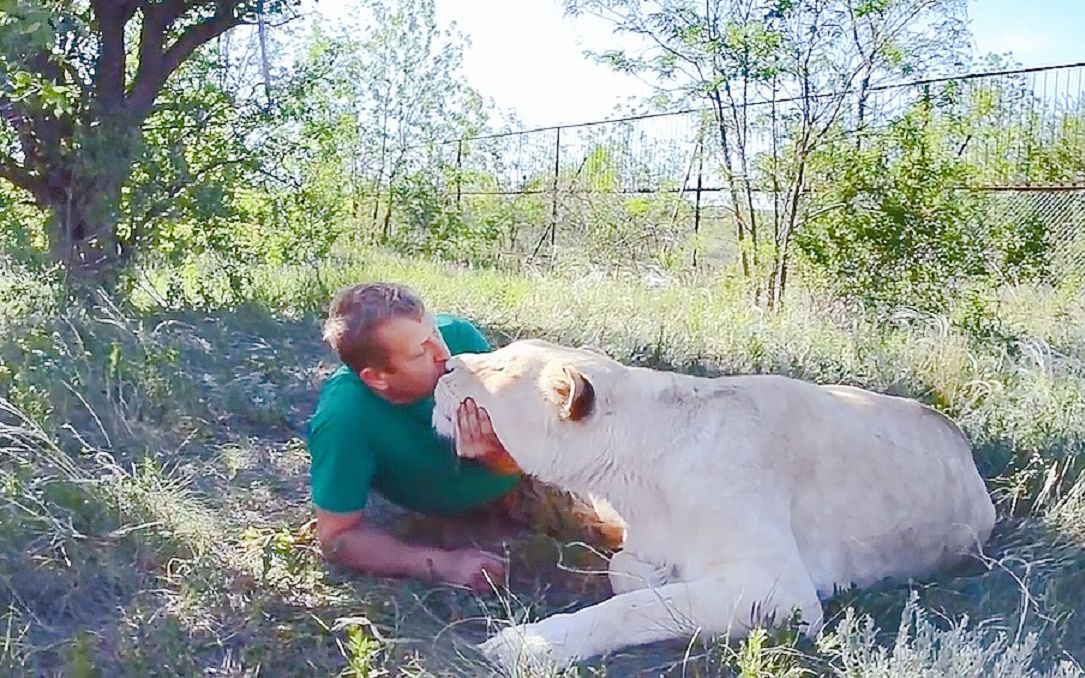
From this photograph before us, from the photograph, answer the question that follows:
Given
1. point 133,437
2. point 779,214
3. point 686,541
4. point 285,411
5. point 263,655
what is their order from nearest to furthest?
point 263,655 < point 686,541 < point 133,437 < point 285,411 < point 779,214

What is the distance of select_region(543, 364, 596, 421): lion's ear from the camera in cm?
288

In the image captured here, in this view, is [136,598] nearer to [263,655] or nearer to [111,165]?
[263,655]

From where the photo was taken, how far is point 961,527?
10.6 ft

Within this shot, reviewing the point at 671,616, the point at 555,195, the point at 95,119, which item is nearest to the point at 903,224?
the point at 671,616

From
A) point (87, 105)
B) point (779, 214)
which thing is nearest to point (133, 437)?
point (87, 105)

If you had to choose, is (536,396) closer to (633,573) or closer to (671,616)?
(633,573)

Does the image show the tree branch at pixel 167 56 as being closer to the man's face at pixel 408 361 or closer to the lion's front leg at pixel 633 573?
the man's face at pixel 408 361

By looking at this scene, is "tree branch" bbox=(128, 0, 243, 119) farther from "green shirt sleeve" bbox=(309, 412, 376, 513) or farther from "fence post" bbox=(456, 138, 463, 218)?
"fence post" bbox=(456, 138, 463, 218)

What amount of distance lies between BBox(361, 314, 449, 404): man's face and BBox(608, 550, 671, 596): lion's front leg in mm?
747

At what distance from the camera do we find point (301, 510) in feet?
11.8

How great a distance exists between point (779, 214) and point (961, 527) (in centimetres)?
500

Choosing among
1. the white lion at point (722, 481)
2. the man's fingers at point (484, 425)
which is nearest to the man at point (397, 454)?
the man's fingers at point (484, 425)

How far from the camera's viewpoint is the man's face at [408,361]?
126 inches

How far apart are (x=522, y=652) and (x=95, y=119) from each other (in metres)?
6.05
